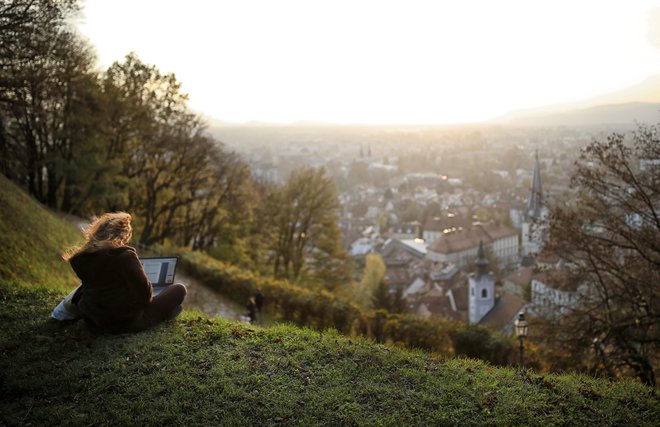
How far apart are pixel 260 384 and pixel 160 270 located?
8.56ft

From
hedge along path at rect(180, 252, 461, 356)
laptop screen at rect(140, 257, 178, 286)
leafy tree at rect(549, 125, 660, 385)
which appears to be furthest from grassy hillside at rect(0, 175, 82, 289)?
leafy tree at rect(549, 125, 660, 385)

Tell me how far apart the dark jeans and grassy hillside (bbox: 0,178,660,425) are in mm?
134

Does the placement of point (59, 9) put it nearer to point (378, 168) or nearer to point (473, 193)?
point (473, 193)

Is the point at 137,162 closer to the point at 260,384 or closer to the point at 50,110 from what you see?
the point at 50,110

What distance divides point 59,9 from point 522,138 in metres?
83.3

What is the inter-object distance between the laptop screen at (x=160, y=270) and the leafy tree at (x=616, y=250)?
33.0 ft

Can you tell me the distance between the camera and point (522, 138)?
90375 millimetres

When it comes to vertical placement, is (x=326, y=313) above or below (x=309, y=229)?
above

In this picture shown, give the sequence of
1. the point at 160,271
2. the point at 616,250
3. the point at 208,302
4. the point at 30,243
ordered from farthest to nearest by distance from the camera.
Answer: the point at 208,302
the point at 616,250
the point at 30,243
the point at 160,271

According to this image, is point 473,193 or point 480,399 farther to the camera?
point 473,193

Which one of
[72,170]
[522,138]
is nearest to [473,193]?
[522,138]

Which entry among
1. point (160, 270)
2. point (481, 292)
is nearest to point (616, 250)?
point (160, 270)

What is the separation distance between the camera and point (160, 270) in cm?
737

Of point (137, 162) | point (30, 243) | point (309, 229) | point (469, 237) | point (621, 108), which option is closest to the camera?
point (30, 243)
